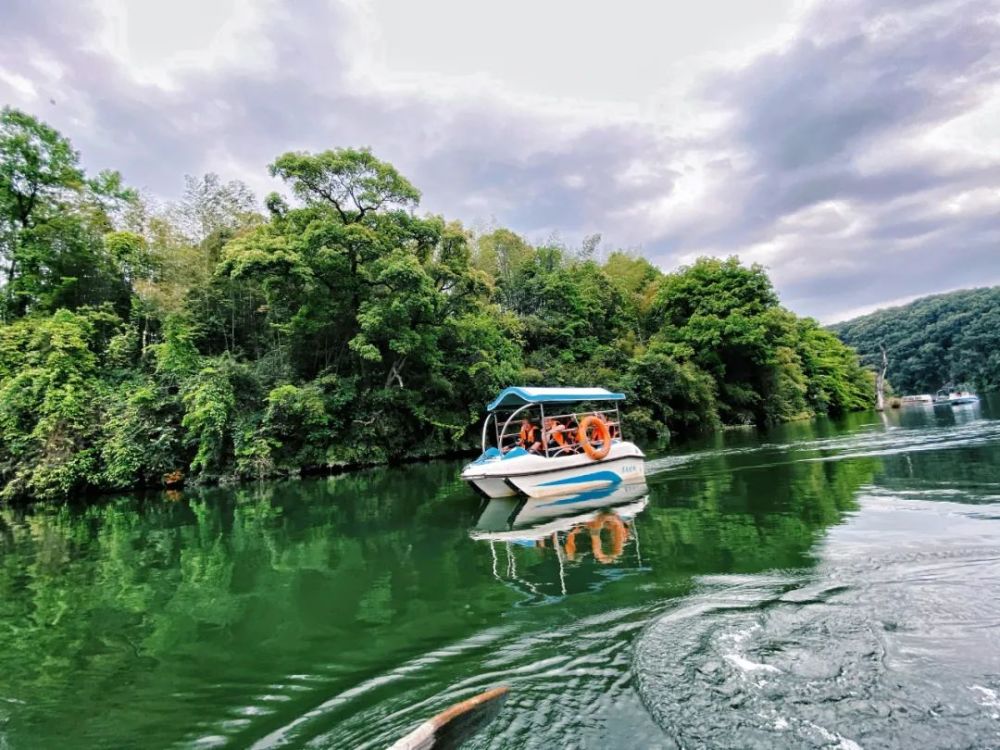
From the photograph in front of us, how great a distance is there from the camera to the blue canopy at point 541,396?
9.95 m

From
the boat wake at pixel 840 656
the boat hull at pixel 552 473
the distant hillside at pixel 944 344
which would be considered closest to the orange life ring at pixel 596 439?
the boat hull at pixel 552 473

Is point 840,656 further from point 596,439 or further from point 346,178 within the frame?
point 346,178

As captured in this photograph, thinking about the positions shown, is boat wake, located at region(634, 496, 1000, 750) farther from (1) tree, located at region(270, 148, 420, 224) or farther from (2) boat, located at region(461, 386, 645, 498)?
(1) tree, located at region(270, 148, 420, 224)

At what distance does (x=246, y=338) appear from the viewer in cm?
2305

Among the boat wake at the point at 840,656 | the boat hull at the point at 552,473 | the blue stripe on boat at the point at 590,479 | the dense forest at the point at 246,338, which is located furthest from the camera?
the dense forest at the point at 246,338

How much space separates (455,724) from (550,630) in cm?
163

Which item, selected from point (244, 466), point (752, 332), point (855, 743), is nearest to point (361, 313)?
point (244, 466)

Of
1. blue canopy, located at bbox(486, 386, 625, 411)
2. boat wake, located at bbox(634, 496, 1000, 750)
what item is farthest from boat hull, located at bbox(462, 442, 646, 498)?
boat wake, located at bbox(634, 496, 1000, 750)

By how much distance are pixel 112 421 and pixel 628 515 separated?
16986mm

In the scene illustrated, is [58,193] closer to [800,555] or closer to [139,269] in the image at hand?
[139,269]

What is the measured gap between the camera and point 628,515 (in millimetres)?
8328

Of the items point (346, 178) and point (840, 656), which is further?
point (346, 178)

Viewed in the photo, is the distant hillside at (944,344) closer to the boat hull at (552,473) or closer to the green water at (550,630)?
the green water at (550,630)

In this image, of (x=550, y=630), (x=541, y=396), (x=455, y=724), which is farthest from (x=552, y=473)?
(x=455, y=724)
